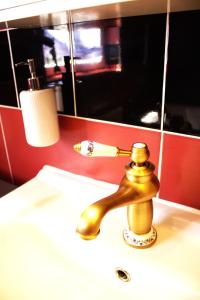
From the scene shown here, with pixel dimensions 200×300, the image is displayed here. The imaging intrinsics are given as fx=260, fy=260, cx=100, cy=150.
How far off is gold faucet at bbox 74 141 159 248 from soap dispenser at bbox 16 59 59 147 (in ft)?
0.46

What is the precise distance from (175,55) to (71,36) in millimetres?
217

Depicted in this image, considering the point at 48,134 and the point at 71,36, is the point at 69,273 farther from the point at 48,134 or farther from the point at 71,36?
the point at 71,36

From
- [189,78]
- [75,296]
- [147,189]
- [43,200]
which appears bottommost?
[75,296]

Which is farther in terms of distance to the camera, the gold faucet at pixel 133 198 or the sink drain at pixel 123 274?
the sink drain at pixel 123 274

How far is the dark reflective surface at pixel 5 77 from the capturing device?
2.07 ft

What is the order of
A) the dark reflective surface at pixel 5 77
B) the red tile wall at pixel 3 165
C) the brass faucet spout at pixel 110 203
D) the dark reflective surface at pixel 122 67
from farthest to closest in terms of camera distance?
the red tile wall at pixel 3 165 → the dark reflective surface at pixel 5 77 → the dark reflective surface at pixel 122 67 → the brass faucet spout at pixel 110 203

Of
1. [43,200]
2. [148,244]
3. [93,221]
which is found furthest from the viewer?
[43,200]

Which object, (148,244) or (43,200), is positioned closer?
(148,244)

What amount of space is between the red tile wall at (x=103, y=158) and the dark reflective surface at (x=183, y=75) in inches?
1.3

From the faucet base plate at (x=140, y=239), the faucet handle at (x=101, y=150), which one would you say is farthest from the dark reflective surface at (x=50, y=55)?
the faucet base plate at (x=140, y=239)

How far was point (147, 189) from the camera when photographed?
419 millimetres

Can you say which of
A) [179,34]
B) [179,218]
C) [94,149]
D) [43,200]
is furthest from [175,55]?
[43,200]

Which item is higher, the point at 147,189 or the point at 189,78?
the point at 189,78

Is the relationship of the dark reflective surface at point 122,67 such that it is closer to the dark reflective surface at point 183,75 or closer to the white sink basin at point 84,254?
the dark reflective surface at point 183,75
